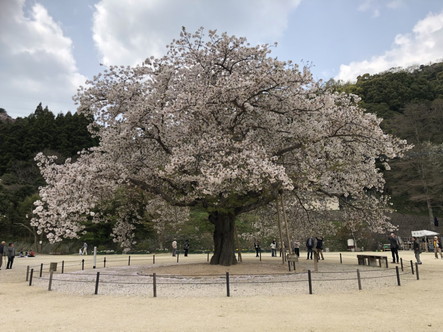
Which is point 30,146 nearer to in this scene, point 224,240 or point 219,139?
point 224,240

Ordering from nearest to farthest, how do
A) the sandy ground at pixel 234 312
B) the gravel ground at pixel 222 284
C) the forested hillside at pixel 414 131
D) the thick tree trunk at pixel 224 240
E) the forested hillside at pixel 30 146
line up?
the sandy ground at pixel 234 312 < the gravel ground at pixel 222 284 < the thick tree trunk at pixel 224 240 < the forested hillside at pixel 414 131 < the forested hillside at pixel 30 146

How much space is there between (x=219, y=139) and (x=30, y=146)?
5624 cm

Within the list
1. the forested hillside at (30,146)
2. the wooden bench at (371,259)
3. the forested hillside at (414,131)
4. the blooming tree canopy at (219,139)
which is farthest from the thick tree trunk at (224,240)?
the forested hillside at (30,146)

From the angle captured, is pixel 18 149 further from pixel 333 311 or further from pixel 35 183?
pixel 333 311

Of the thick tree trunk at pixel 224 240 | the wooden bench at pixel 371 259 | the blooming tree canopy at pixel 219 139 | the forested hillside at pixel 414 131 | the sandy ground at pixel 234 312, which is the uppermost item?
the forested hillside at pixel 414 131

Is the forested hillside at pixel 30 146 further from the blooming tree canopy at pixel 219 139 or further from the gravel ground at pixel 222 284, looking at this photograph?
the gravel ground at pixel 222 284

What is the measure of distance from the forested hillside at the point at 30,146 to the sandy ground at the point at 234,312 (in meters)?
44.2

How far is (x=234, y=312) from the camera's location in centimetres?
800

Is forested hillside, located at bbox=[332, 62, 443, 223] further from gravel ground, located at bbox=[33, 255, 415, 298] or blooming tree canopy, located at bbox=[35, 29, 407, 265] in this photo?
gravel ground, located at bbox=[33, 255, 415, 298]

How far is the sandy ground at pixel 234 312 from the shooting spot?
22.1ft

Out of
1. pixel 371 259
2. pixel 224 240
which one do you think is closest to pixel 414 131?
pixel 371 259

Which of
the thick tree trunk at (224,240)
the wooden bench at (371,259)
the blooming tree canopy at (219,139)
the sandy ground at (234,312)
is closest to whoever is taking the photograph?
the sandy ground at (234,312)

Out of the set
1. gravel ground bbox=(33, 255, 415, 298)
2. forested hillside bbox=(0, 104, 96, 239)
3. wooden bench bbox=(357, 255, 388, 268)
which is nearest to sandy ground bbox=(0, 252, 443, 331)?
gravel ground bbox=(33, 255, 415, 298)

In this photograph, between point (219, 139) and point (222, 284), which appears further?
point (219, 139)
